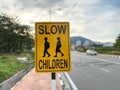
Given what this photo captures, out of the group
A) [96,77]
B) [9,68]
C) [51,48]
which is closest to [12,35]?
[9,68]

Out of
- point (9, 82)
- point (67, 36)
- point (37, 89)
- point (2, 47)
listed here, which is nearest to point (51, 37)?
point (67, 36)

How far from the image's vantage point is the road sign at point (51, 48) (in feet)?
22.9

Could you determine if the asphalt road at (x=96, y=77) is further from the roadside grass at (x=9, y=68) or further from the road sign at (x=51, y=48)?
the road sign at (x=51, y=48)

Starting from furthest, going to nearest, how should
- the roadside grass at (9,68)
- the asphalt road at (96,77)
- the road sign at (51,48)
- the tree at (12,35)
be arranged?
the tree at (12,35) → the roadside grass at (9,68) → the asphalt road at (96,77) → the road sign at (51,48)

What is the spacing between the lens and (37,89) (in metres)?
15.5

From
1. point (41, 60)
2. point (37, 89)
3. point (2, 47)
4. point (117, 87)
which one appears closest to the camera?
point (41, 60)

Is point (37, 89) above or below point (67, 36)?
below

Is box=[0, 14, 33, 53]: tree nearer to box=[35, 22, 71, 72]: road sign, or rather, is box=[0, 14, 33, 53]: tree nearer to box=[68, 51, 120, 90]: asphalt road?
box=[68, 51, 120, 90]: asphalt road

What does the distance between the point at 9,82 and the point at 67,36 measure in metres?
10.1

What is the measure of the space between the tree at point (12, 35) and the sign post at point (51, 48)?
4976 centimetres

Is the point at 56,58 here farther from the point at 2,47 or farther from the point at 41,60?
the point at 2,47

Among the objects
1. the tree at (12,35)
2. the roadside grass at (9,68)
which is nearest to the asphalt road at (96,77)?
the roadside grass at (9,68)

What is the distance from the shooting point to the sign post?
6992 mm

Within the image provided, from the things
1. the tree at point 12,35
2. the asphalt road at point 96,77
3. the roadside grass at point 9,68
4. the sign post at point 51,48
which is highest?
the tree at point 12,35
